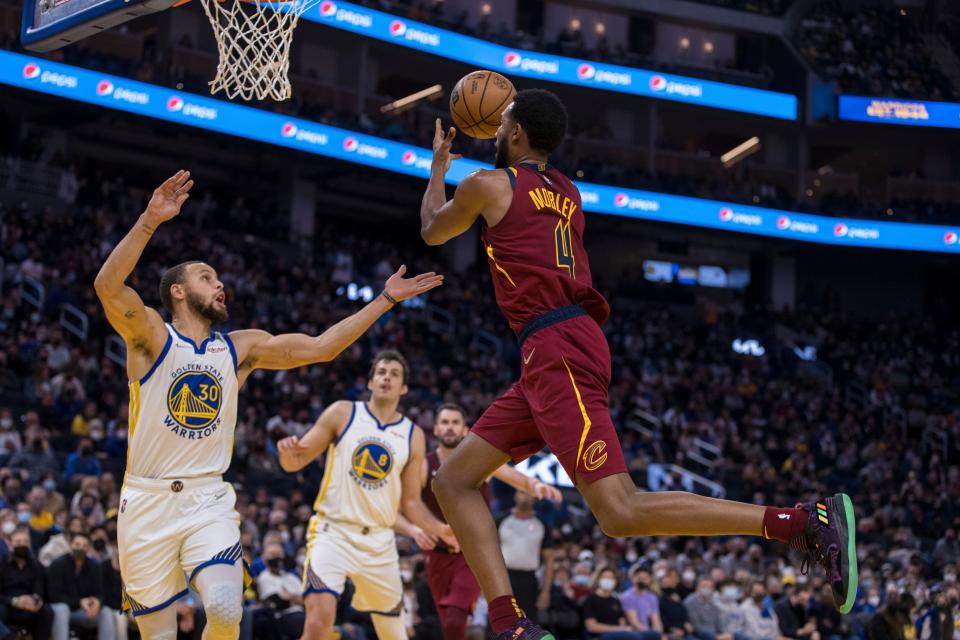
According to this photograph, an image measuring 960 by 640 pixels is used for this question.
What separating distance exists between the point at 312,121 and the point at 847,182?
18.7m

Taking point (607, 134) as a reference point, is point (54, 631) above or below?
below

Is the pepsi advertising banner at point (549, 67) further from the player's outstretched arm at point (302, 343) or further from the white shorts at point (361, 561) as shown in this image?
the player's outstretched arm at point (302, 343)

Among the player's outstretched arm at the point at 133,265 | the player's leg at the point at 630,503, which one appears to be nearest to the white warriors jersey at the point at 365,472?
the player's outstretched arm at the point at 133,265

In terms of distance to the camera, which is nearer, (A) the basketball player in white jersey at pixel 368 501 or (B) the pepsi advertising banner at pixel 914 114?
(A) the basketball player in white jersey at pixel 368 501

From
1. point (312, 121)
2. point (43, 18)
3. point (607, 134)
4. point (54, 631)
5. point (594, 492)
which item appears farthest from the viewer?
point (607, 134)

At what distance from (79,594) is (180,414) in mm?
5582

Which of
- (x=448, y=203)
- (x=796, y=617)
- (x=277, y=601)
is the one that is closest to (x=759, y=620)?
(x=796, y=617)

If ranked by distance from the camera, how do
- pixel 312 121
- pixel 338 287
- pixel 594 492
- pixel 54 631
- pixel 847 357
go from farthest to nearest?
1. pixel 847 357
2. pixel 312 121
3. pixel 338 287
4. pixel 54 631
5. pixel 594 492

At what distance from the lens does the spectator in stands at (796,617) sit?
48.8 ft

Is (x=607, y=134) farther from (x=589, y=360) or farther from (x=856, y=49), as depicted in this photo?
(x=589, y=360)

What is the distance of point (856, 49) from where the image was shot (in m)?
38.5

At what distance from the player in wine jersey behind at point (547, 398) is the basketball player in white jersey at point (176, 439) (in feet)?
3.30

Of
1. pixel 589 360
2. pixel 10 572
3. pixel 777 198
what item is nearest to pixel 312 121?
pixel 777 198

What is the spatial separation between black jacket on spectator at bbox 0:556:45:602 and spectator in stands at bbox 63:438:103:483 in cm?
380
